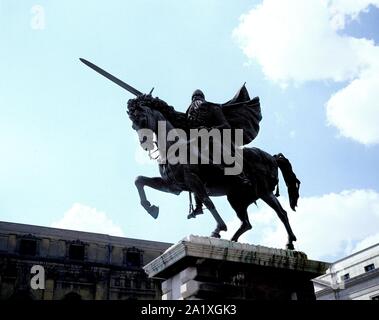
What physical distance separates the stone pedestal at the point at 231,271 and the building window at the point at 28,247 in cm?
3246

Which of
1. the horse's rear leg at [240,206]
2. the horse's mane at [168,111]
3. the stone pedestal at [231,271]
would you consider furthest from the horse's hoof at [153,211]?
the horse's mane at [168,111]

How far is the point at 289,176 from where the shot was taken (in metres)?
9.31

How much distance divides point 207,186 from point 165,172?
0.82 metres

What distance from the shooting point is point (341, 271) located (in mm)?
37312

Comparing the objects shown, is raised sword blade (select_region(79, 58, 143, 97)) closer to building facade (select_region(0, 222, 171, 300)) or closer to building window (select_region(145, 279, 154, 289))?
building facade (select_region(0, 222, 171, 300))

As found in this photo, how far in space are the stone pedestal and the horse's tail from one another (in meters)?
1.82

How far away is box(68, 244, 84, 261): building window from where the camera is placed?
3822cm

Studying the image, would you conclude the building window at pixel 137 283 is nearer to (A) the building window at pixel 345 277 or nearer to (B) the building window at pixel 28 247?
(B) the building window at pixel 28 247

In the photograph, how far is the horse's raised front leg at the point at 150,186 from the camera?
801cm

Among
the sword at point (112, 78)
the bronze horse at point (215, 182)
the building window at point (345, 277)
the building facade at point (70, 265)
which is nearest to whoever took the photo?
the bronze horse at point (215, 182)
